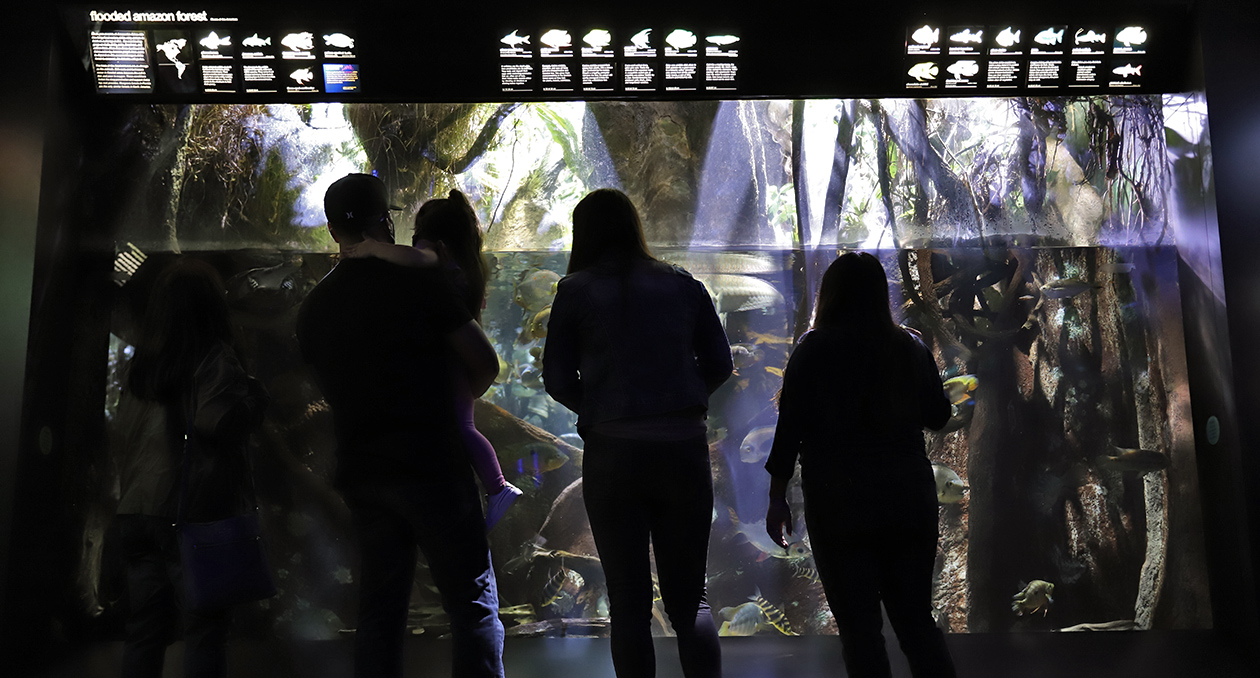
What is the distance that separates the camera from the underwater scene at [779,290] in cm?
342

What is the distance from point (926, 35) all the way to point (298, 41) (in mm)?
2355

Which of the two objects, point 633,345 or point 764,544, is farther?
point 764,544

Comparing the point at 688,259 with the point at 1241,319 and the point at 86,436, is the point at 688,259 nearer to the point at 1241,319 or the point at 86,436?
the point at 1241,319

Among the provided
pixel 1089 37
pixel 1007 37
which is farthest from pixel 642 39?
pixel 1089 37

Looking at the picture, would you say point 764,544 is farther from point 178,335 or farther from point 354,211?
point 178,335

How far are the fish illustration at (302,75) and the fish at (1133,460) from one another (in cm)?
336

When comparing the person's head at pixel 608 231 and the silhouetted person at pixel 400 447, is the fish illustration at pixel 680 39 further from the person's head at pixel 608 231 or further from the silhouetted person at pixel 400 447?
the silhouetted person at pixel 400 447

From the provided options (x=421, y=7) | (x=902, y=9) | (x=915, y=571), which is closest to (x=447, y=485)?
(x=915, y=571)

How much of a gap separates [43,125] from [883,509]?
10.3 feet

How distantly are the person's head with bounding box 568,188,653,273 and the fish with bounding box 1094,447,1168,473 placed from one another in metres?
2.18

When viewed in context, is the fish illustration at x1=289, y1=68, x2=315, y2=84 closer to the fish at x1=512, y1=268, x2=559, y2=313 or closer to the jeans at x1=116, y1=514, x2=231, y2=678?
the fish at x1=512, y1=268, x2=559, y2=313

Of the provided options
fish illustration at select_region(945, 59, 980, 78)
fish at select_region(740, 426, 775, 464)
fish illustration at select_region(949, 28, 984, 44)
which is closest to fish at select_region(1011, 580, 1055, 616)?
fish at select_region(740, 426, 775, 464)

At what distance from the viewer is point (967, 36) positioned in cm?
336

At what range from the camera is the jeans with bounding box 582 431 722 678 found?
7.14 feet
